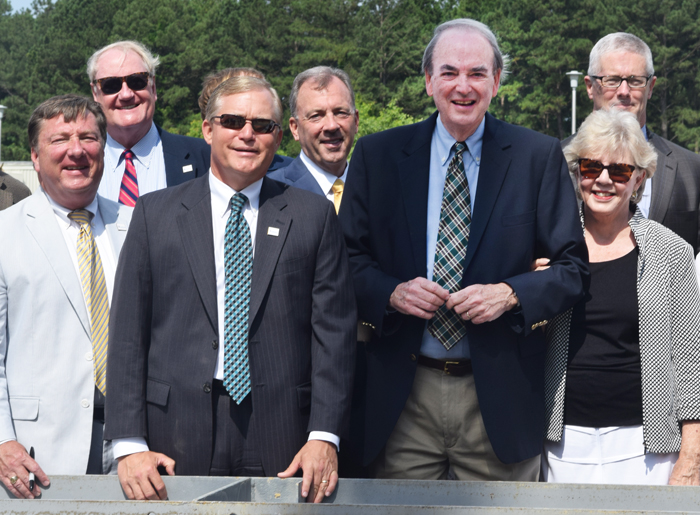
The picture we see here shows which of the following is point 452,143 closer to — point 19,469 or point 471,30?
point 471,30

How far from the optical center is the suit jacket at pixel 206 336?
3053 mm

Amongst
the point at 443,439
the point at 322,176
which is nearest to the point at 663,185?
the point at 322,176

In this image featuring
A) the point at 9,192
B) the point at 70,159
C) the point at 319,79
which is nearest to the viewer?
the point at 70,159

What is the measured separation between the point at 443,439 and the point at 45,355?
5.66ft

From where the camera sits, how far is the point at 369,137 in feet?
12.5

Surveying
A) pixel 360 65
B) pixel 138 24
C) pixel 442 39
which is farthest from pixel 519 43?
pixel 442 39

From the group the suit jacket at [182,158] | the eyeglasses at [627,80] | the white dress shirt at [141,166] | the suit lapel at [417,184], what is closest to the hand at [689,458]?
the suit lapel at [417,184]

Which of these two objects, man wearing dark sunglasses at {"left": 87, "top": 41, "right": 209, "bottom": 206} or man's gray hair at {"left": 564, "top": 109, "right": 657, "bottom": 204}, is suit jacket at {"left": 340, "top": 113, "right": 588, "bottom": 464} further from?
man wearing dark sunglasses at {"left": 87, "top": 41, "right": 209, "bottom": 206}

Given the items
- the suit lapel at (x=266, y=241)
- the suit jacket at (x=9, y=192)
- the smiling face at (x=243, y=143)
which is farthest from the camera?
the suit jacket at (x=9, y=192)

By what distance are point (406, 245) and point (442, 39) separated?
0.95m

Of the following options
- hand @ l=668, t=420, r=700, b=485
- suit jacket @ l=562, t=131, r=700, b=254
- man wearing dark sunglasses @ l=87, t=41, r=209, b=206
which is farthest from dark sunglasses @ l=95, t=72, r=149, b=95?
hand @ l=668, t=420, r=700, b=485

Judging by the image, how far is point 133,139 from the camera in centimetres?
499

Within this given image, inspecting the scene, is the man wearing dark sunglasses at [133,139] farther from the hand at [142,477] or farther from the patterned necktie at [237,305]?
the hand at [142,477]

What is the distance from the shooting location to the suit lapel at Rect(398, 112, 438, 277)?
351 centimetres
